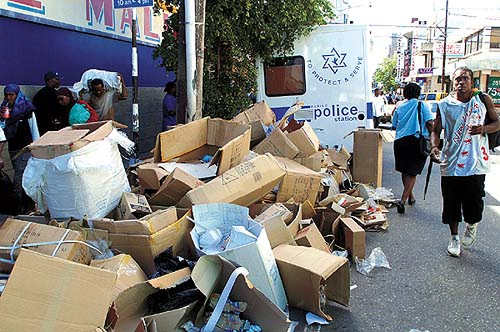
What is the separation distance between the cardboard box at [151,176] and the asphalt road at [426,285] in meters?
1.85

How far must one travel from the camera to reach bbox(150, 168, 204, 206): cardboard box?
4.15 m

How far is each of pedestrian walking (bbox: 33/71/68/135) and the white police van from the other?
10.4 ft

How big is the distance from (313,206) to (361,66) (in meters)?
3.50

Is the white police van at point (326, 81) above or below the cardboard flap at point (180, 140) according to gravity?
above

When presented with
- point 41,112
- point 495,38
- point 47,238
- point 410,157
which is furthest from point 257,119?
point 495,38

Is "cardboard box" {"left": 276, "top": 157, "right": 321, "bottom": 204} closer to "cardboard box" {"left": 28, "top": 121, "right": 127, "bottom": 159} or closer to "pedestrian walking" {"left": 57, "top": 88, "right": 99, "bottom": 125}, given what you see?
"cardboard box" {"left": 28, "top": 121, "right": 127, "bottom": 159}

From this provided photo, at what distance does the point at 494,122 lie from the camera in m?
4.58

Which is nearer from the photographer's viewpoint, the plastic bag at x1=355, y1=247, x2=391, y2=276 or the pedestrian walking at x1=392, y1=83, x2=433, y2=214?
the plastic bag at x1=355, y1=247, x2=391, y2=276

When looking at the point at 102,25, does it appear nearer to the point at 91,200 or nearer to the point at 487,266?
the point at 91,200

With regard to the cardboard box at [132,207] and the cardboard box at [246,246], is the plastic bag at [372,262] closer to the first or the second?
the cardboard box at [246,246]

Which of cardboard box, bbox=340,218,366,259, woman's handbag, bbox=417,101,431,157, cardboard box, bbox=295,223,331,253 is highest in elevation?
woman's handbag, bbox=417,101,431,157

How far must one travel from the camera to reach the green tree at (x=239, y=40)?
7.31 metres

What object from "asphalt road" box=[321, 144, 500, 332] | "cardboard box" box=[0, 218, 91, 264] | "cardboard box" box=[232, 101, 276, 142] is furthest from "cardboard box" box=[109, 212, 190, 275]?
"cardboard box" box=[232, 101, 276, 142]

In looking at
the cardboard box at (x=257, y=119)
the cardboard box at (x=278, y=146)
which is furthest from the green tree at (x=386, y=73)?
the cardboard box at (x=278, y=146)
